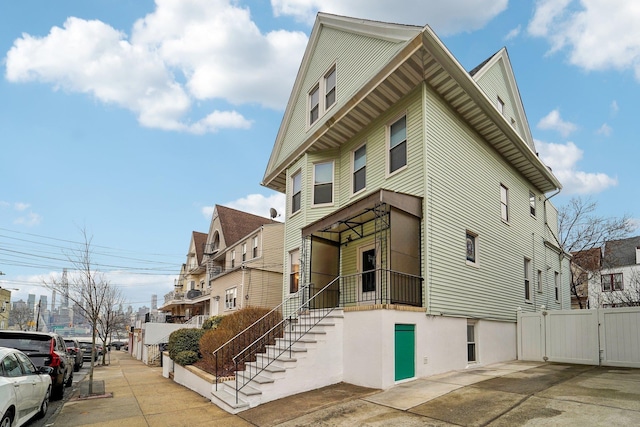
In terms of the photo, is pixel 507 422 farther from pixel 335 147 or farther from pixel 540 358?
pixel 335 147

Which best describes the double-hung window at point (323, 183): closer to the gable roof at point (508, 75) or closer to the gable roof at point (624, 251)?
the gable roof at point (508, 75)

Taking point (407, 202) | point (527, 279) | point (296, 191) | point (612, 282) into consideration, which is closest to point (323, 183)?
point (296, 191)

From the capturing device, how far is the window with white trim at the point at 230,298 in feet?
86.0

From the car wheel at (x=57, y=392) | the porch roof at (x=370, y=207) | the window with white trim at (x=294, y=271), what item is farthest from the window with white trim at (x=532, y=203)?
the car wheel at (x=57, y=392)

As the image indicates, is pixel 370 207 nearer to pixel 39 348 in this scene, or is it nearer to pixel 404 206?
pixel 404 206

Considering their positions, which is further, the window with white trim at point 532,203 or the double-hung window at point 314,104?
the window with white trim at point 532,203

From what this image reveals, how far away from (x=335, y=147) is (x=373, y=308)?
7218 millimetres

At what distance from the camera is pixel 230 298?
88.5 ft

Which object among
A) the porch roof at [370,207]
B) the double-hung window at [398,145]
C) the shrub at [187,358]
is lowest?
the shrub at [187,358]

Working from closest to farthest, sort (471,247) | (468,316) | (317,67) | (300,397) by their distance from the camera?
(300,397)
(468,316)
(471,247)
(317,67)

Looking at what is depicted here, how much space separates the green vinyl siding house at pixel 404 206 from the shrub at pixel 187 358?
143 inches

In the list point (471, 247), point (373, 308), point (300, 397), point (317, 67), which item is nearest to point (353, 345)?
point (373, 308)

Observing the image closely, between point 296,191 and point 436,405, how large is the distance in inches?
412

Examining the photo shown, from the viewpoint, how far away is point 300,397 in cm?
920
